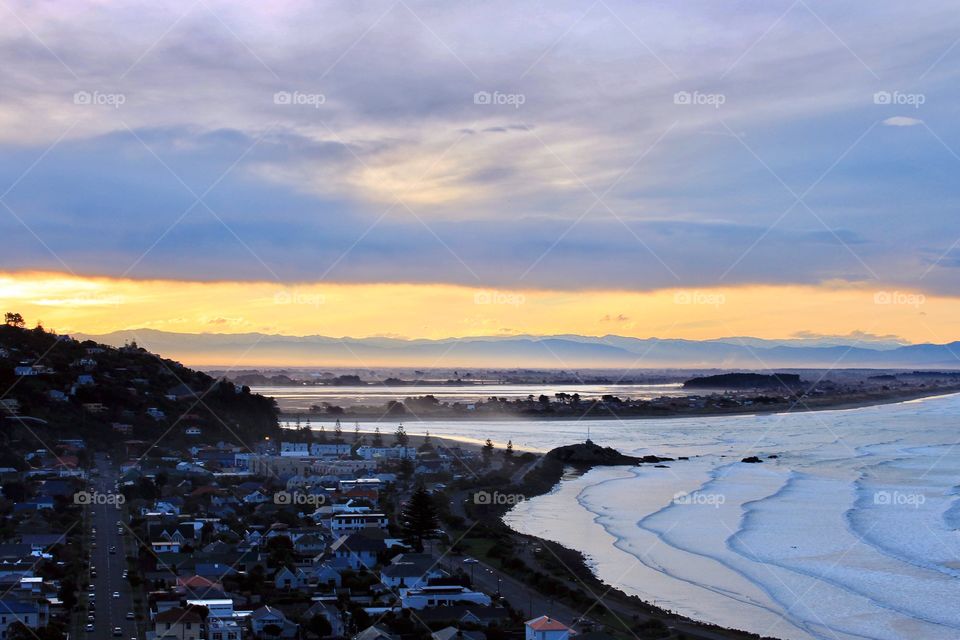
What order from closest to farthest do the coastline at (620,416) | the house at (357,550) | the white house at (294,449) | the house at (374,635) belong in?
the house at (374,635) → the house at (357,550) → the white house at (294,449) → the coastline at (620,416)

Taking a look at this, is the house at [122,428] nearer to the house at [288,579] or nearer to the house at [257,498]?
the house at [257,498]

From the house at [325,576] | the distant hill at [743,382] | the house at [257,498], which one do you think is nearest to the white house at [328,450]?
the house at [257,498]

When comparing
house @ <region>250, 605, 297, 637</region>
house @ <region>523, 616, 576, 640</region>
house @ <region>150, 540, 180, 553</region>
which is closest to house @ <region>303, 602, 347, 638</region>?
house @ <region>250, 605, 297, 637</region>

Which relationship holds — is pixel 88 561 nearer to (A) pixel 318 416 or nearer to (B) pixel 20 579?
(B) pixel 20 579

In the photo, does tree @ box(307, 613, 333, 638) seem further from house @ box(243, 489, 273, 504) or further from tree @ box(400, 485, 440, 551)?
house @ box(243, 489, 273, 504)

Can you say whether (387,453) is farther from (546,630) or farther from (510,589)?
(546,630)

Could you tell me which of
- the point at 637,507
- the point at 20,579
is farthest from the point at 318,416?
the point at 20,579

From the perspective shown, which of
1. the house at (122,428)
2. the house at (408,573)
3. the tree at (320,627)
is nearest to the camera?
the tree at (320,627)
